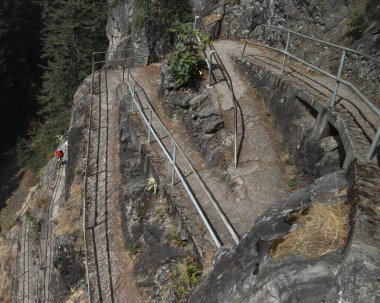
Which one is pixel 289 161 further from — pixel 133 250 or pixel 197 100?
pixel 133 250

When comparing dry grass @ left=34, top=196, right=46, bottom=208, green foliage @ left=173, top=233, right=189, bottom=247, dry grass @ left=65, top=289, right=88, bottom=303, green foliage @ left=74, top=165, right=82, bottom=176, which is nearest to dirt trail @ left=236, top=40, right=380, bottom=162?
green foliage @ left=173, top=233, right=189, bottom=247

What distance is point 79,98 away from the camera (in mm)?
16422

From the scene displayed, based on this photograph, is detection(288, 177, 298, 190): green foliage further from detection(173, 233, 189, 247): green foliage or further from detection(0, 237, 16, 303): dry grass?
detection(0, 237, 16, 303): dry grass

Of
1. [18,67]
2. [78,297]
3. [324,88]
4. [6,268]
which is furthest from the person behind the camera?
[18,67]

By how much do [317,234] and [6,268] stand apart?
14547 mm

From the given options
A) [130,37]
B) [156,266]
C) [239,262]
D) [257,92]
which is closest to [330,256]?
[239,262]

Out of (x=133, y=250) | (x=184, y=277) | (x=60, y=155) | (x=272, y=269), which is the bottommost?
(x=60, y=155)

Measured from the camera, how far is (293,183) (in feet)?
27.8

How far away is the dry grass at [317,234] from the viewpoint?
4.48m

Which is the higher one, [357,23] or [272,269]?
[357,23]

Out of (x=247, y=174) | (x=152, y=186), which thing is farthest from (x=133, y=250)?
(x=247, y=174)

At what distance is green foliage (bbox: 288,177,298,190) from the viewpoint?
27.6 feet

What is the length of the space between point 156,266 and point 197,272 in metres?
1.15

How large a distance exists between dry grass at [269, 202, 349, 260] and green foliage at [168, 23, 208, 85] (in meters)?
7.66
